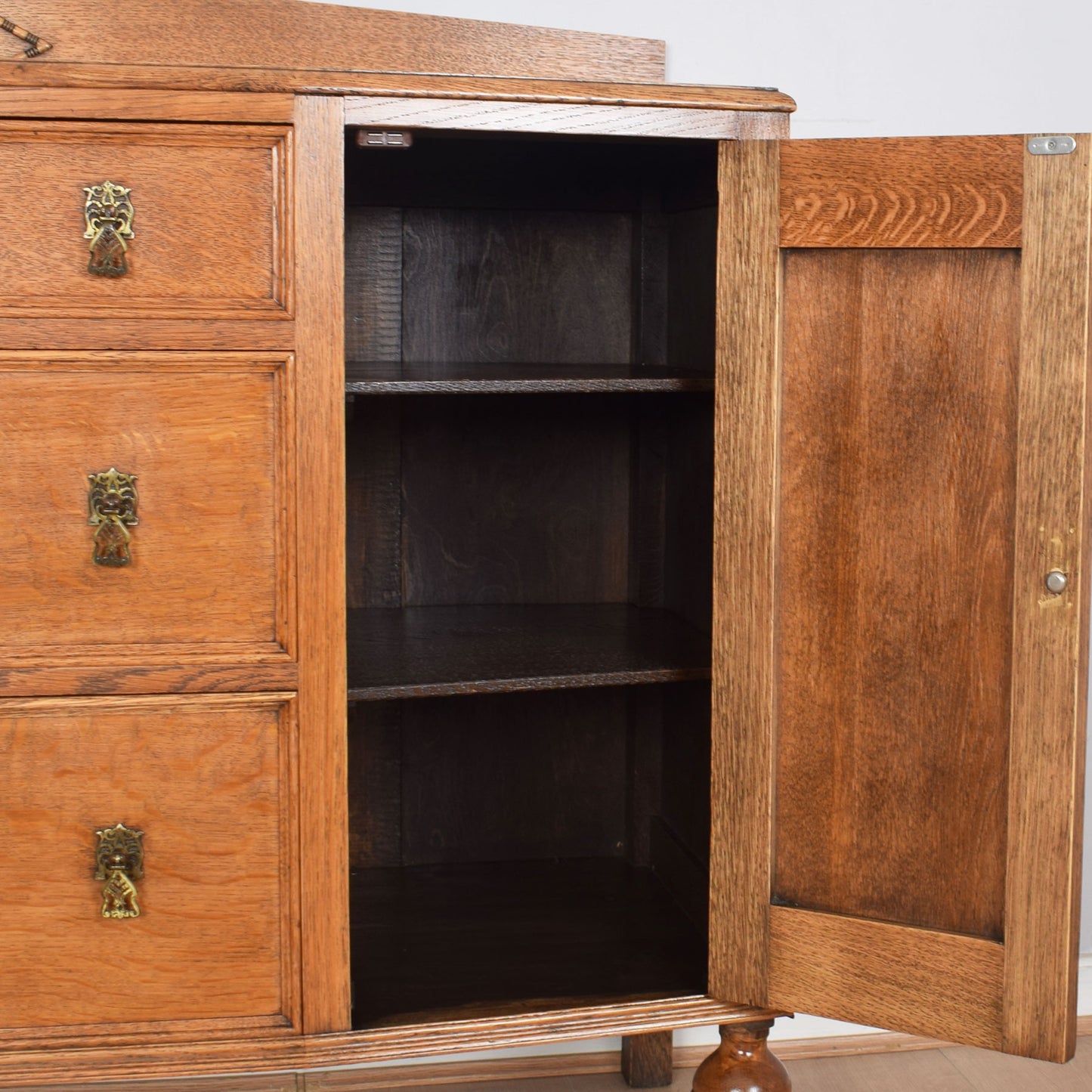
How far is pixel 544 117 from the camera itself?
146 centimetres

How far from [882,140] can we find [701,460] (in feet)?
1.75

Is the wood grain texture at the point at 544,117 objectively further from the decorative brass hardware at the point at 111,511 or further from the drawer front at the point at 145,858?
the drawer front at the point at 145,858

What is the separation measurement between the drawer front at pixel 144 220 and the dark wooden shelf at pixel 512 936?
2.75 feet

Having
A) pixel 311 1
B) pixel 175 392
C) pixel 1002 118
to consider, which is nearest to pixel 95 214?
pixel 175 392

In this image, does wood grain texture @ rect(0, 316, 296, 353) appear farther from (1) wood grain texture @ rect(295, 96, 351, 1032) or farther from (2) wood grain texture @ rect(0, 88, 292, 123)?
(2) wood grain texture @ rect(0, 88, 292, 123)

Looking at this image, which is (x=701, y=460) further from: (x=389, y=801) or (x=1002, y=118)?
(x=1002, y=118)

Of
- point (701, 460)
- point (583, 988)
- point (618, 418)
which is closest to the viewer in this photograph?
point (583, 988)

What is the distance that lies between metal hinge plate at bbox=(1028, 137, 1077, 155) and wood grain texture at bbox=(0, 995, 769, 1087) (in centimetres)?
102

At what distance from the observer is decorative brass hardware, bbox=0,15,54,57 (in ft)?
4.81

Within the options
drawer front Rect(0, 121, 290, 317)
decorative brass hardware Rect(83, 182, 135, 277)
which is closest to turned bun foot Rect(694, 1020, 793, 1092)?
drawer front Rect(0, 121, 290, 317)

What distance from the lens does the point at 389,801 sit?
2.09 meters

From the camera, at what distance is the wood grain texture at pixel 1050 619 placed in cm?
138

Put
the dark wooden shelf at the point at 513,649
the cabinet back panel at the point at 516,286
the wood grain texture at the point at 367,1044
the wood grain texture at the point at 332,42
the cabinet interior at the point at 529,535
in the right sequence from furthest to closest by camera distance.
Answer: the cabinet back panel at the point at 516,286 → the cabinet interior at the point at 529,535 → the wood grain texture at the point at 332,42 → the dark wooden shelf at the point at 513,649 → the wood grain texture at the point at 367,1044

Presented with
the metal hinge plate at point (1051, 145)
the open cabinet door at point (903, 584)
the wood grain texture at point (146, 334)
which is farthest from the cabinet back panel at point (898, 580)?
the wood grain texture at point (146, 334)
